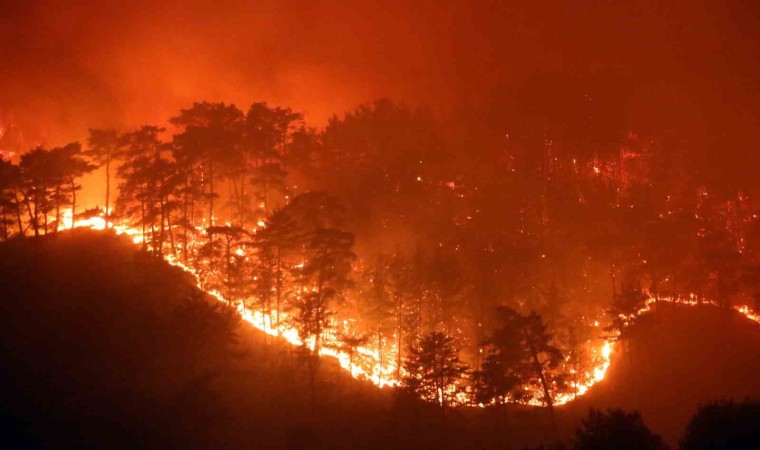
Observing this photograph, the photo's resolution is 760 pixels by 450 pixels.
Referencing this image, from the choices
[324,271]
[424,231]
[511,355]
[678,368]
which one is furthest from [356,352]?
[678,368]

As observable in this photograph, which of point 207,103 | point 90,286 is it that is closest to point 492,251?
point 207,103

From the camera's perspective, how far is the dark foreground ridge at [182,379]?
32438 millimetres

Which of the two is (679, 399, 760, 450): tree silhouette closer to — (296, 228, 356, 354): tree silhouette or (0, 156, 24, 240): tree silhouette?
(296, 228, 356, 354): tree silhouette

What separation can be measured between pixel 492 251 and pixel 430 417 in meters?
22.8

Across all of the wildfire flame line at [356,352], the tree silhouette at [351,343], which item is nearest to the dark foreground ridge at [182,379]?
the wildfire flame line at [356,352]

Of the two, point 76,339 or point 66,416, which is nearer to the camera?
point 66,416

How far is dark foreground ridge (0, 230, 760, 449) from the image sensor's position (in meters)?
32.4

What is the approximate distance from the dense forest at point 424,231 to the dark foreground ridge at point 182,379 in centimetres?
252

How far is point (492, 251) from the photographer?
58344 millimetres

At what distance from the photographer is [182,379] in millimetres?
36594

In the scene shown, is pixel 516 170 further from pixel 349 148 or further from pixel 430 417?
pixel 430 417

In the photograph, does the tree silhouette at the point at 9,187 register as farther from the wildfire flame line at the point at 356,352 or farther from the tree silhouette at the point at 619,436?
the tree silhouette at the point at 619,436

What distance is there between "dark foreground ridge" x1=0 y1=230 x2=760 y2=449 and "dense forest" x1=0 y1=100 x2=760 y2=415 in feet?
8.27

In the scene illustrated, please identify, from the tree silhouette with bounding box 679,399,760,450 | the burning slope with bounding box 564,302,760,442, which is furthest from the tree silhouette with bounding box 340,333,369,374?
the tree silhouette with bounding box 679,399,760,450
